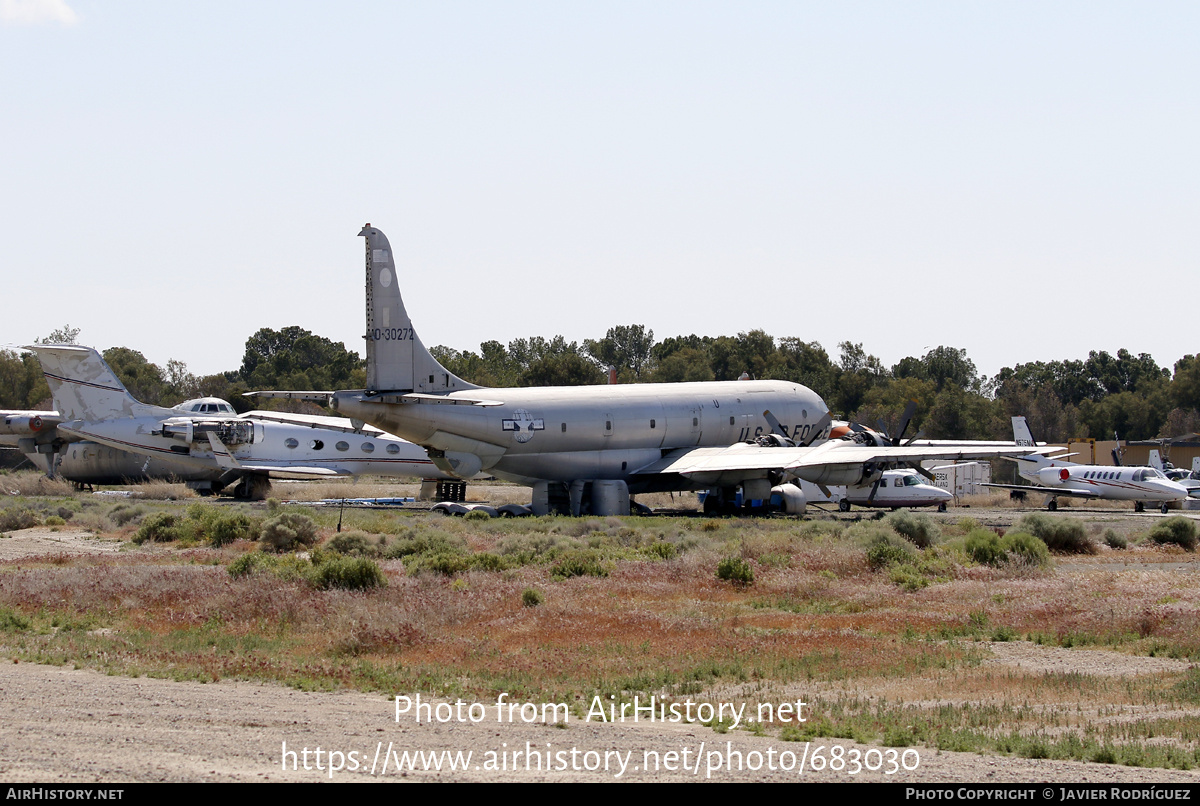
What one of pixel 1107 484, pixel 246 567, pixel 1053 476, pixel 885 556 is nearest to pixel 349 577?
pixel 246 567

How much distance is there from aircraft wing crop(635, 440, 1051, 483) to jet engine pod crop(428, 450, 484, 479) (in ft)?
22.7

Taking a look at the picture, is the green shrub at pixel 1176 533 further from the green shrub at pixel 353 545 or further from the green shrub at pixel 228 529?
the green shrub at pixel 228 529

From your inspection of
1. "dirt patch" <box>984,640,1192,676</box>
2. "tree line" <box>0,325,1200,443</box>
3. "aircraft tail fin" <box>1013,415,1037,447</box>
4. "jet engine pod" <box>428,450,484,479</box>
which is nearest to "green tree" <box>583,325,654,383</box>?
"tree line" <box>0,325,1200,443</box>

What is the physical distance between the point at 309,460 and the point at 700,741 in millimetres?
43963

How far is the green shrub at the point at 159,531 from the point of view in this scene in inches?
1300

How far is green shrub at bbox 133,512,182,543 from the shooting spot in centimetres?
3303

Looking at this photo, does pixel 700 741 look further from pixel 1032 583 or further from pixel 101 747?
pixel 1032 583

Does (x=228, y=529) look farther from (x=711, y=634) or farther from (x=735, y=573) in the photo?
(x=711, y=634)

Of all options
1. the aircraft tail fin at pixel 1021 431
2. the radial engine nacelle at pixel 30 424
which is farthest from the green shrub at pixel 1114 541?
the radial engine nacelle at pixel 30 424

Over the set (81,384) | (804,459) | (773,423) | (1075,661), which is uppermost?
(81,384)

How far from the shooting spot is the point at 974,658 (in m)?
15.6

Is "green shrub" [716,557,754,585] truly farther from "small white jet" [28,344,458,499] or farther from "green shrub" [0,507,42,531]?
"small white jet" [28,344,458,499]

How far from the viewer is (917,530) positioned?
3219 centimetres

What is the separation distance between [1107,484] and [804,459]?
19360mm
